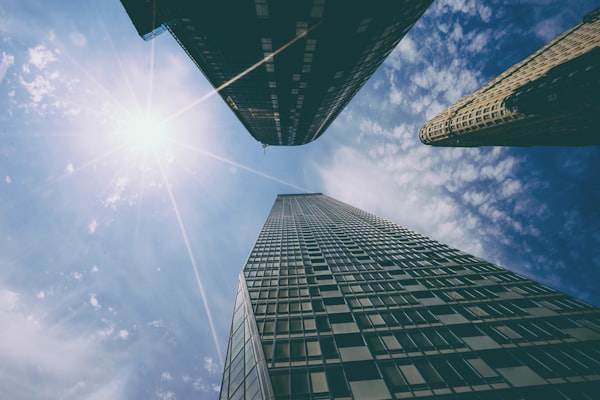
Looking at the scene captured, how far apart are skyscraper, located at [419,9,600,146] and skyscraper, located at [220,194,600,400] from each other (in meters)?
55.1

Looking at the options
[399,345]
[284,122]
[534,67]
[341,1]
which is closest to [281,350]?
[399,345]

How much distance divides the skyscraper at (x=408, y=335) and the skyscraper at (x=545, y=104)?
181 feet

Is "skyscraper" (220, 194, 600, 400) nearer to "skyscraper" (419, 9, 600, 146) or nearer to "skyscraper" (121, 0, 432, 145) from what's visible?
"skyscraper" (121, 0, 432, 145)

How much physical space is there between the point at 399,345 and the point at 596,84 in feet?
240

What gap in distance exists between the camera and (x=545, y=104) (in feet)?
203

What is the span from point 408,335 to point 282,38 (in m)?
34.8

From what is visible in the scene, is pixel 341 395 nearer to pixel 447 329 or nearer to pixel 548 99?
pixel 447 329

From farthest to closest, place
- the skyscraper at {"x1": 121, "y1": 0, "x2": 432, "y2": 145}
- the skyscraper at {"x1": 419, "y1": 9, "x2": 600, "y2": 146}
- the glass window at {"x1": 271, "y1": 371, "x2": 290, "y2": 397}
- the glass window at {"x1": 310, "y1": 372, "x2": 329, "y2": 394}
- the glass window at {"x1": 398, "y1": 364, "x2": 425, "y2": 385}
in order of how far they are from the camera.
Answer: the skyscraper at {"x1": 419, "y1": 9, "x2": 600, "y2": 146}, the skyscraper at {"x1": 121, "y1": 0, "x2": 432, "y2": 145}, the glass window at {"x1": 398, "y1": 364, "x2": 425, "y2": 385}, the glass window at {"x1": 310, "y1": 372, "x2": 329, "y2": 394}, the glass window at {"x1": 271, "y1": 371, "x2": 290, "y2": 397}

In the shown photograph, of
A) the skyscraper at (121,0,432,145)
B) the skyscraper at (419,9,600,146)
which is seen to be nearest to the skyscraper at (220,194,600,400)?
the skyscraper at (121,0,432,145)

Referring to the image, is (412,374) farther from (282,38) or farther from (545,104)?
(545,104)

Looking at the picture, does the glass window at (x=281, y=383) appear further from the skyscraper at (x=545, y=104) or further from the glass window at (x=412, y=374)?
the skyscraper at (x=545, y=104)

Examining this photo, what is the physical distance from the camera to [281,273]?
35656 millimetres

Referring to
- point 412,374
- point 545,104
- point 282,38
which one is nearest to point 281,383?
point 412,374

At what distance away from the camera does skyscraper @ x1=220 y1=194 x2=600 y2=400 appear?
59.4ft
